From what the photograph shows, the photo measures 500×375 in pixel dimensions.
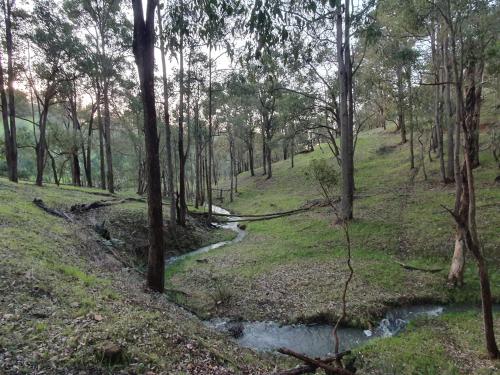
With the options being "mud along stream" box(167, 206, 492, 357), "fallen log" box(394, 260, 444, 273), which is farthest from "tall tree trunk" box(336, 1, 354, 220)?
"mud along stream" box(167, 206, 492, 357)

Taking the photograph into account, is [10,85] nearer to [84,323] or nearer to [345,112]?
[345,112]

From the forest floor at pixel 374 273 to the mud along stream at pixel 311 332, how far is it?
29cm

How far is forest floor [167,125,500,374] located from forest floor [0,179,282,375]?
2.86m

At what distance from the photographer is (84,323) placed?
5789 millimetres

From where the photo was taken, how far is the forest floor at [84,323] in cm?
482

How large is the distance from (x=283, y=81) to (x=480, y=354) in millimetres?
28968

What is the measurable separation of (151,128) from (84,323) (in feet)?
16.6

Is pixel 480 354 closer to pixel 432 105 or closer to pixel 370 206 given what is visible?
pixel 370 206

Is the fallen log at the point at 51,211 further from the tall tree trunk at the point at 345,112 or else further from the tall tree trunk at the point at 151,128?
the tall tree trunk at the point at 345,112

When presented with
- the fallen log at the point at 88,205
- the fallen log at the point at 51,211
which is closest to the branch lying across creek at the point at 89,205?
the fallen log at the point at 88,205

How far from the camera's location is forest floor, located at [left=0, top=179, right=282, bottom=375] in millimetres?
4816

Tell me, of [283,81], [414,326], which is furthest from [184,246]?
[283,81]

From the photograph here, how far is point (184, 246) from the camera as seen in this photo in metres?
19.6

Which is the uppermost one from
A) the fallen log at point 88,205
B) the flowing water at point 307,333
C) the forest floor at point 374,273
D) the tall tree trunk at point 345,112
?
the tall tree trunk at point 345,112
